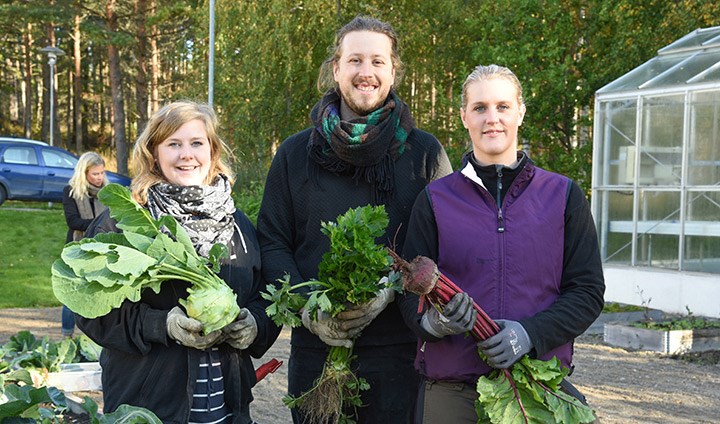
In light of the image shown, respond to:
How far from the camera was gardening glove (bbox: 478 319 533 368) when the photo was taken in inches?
107

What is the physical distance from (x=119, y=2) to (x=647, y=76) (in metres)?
21.5

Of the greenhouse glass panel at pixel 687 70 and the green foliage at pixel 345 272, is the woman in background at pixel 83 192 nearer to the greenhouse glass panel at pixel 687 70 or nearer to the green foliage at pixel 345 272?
the green foliage at pixel 345 272

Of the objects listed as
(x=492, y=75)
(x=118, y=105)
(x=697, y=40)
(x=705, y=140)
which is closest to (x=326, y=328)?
(x=492, y=75)

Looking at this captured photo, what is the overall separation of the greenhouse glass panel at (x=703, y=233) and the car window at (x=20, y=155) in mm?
15727

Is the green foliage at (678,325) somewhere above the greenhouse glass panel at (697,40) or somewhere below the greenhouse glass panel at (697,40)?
below

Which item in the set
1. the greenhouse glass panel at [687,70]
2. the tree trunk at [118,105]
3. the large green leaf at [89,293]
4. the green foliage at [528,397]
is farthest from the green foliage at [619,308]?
the tree trunk at [118,105]

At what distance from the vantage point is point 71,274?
2.99 meters

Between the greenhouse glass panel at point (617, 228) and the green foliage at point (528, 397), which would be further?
the greenhouse glass panel at point (617, 228)

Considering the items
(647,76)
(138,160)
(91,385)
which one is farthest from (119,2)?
(138,160)

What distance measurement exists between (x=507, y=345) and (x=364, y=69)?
1.20m

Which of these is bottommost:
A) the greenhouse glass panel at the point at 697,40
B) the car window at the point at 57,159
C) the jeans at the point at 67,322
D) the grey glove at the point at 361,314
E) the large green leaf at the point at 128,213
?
the jeans at the point at 67,322

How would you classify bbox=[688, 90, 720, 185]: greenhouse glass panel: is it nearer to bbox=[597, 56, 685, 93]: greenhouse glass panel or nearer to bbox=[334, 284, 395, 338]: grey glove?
bbox=[597, 56, 685, 93]: greenhouse glass panel

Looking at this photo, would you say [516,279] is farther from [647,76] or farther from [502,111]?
[647,76]

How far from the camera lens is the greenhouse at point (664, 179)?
39.7 feet
